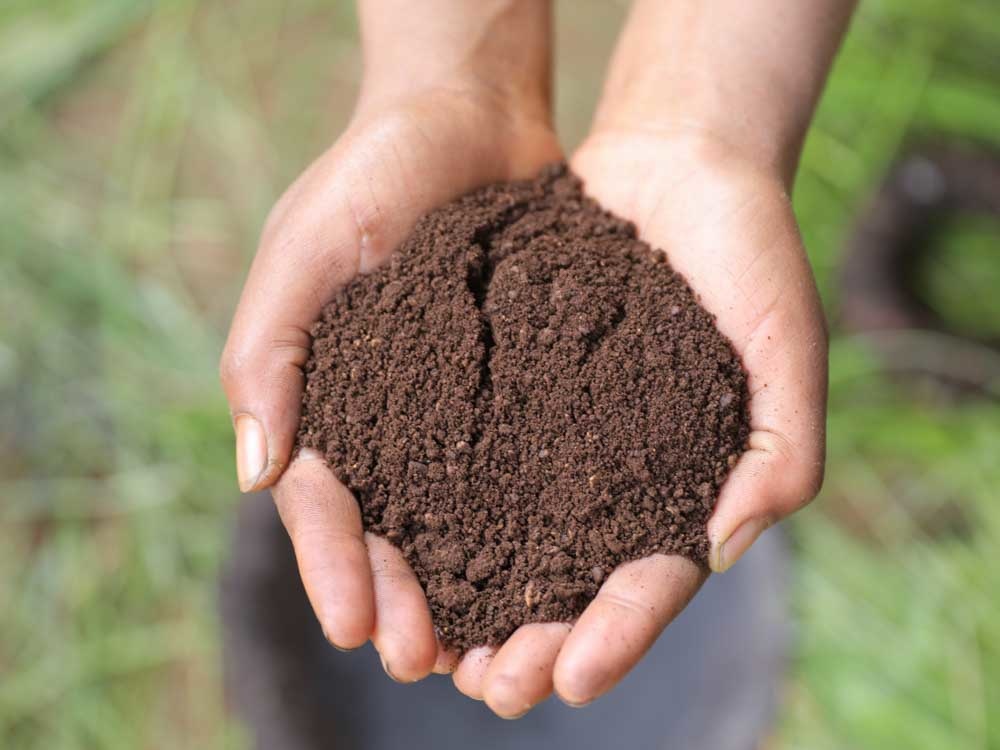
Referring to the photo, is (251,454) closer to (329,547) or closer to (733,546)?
(329,547)

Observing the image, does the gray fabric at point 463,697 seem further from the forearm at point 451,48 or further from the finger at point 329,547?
the forearm at point 451,48

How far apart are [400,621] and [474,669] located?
0.11 m

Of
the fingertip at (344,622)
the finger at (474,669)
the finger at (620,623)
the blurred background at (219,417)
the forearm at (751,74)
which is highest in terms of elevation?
the forearm at (751,74)

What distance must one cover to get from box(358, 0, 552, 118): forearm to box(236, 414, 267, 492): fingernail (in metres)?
0.58

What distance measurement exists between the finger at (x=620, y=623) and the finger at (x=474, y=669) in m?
0.10

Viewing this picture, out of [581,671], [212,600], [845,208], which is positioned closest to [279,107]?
[212,600]

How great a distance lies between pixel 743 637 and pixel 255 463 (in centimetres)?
99

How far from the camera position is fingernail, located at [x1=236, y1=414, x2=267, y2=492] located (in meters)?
1.09

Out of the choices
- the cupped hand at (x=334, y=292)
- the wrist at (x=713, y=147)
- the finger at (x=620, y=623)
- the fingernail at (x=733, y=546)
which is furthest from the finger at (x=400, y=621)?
the wrist at (x=713, y=147)

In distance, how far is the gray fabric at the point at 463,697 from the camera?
1.46 m

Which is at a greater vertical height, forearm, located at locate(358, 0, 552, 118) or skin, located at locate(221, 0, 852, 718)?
forearm, located at locate(358, 0, 552, 118)

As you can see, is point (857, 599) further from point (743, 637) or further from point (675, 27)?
point (675, 27)

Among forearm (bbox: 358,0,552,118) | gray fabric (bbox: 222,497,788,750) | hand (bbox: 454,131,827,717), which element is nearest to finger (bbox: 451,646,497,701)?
hand (bbox: 454,131,827,717)

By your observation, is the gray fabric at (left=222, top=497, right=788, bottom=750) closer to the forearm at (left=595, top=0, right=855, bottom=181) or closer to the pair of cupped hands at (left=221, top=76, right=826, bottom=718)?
the pair of cupped hands at (left=221, top=76, right=826, bottom=718)
